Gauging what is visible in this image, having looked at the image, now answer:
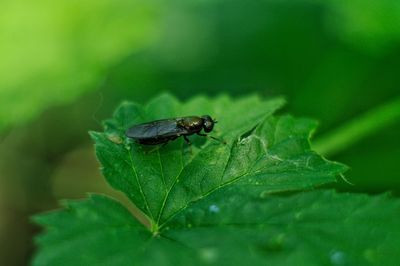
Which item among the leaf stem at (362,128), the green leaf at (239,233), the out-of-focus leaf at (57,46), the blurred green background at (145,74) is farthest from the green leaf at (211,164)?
the out-of-focus leaf at (57,46)

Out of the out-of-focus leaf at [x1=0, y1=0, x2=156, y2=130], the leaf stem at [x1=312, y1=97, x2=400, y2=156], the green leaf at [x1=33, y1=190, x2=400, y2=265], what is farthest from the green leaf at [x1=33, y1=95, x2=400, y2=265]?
the out-of-focus leaf at [x1=0, y1=0, x2=156, y2=130]

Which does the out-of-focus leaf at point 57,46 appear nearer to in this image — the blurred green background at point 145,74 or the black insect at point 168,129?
the blurred green background at point 145,74

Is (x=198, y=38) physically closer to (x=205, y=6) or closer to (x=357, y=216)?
(x=205, y=6)

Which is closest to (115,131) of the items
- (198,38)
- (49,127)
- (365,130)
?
(365,130)

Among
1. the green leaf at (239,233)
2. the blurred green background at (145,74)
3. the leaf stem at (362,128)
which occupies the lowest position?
the green leaf at (239,233)

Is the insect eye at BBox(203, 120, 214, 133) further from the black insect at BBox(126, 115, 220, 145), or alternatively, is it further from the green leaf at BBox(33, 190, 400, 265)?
the green leaf at BBox(33, 190, 400, 265)
